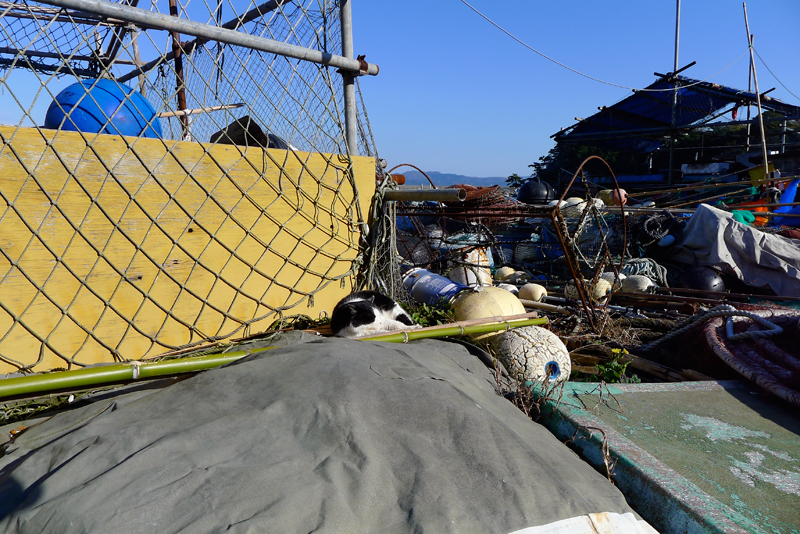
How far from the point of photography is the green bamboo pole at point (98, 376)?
6.33ft

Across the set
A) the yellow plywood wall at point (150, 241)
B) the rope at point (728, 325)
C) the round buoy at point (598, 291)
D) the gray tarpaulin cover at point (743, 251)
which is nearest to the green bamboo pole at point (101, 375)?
the yellow plywood wall at point (150, 241)

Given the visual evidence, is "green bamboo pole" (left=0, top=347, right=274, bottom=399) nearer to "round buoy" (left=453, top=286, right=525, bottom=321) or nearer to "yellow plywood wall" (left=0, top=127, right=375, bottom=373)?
"yellow plywood wall" (left=0, top=127, right=375, bottom=373)

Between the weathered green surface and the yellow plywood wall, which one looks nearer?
the weathered green surface

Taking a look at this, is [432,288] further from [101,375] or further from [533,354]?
[101,375]

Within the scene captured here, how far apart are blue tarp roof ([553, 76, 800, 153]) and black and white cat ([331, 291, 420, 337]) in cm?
1348

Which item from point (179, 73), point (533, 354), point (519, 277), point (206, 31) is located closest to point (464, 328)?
point (533, 354)

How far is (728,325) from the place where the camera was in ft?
10.5

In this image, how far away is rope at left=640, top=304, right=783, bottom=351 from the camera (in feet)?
9.68

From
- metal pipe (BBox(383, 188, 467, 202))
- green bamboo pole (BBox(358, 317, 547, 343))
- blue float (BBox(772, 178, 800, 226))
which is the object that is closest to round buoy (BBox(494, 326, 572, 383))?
green bamboo pole (BBox(358, 317, 547, 343))

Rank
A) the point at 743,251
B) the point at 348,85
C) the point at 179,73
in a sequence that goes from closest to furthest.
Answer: the point at 348,85
the point at 179,73
the point at 743,251

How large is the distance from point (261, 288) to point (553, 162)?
18.4 meters

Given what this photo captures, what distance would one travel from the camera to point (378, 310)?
126 inches

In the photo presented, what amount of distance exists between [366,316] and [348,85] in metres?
1.62

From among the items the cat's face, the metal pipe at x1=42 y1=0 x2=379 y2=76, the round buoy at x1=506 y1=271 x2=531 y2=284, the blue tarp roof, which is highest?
the blue tarp roof
